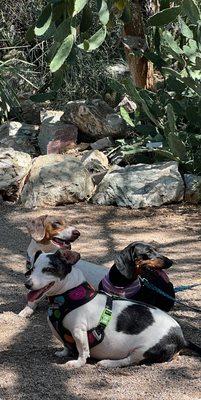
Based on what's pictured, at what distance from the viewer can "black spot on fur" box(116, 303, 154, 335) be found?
422 cm

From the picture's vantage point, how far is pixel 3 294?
6016 mm

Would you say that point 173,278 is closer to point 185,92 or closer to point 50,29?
point 50,29

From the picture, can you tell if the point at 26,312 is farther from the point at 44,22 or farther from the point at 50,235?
the point at 44,22

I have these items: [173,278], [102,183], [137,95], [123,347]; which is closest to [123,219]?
[102,183]

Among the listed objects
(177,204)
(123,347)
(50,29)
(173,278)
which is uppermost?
(50,29)

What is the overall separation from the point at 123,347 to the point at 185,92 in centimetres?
629

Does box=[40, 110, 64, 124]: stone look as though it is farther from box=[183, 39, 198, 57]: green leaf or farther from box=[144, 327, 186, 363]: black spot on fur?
box=[144, 327, 186, 363]: black spot on fur

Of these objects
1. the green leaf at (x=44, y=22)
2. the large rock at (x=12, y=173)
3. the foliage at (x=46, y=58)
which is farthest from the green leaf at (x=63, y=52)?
the foliage at (x=46, y=58)

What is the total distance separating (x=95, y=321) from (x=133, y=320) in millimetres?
201

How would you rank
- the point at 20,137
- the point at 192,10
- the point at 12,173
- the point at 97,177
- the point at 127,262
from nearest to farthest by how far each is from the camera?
1. the point at 127,262
2. the point at 192,10
3. the point at 12,173
4. the point at 97,177
5. the point at 20,137

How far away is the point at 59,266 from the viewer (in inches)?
167

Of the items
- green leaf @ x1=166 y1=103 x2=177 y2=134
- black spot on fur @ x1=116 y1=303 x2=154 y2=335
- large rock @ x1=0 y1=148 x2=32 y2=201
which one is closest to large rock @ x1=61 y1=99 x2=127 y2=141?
large rock @ x1=0 y1=148 x2=32 y2=201

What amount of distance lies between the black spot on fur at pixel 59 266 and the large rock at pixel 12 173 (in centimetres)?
563

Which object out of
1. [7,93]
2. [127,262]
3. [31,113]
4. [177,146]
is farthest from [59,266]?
[31,113]
